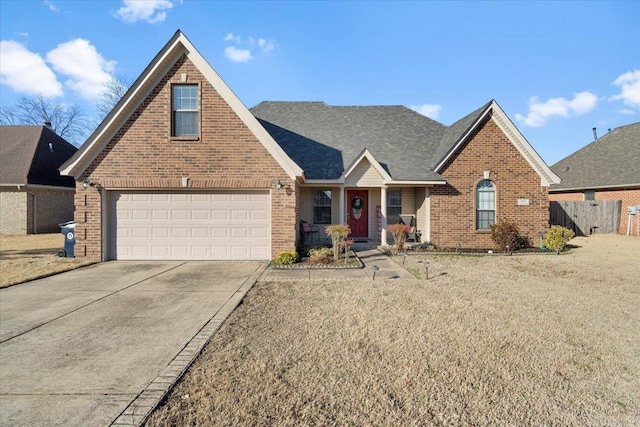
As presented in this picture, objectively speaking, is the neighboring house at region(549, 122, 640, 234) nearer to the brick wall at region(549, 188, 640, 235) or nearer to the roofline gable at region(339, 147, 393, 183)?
the brick wall at region(549, 188, 640, 235)

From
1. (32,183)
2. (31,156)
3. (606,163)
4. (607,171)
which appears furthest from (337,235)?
(606,163)

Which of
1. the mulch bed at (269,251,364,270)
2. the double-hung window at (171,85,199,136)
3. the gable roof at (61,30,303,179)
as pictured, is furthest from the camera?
the double-hung window at (171,85,199,136)

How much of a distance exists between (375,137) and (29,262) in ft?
47.5

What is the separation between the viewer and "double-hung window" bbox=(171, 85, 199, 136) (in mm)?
10703

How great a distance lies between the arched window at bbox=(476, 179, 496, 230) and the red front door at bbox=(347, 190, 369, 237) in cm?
476

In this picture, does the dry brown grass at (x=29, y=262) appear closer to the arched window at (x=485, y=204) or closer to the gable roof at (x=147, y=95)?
the gable roof at (x=147, y=95)

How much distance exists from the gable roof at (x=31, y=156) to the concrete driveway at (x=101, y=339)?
15.5m

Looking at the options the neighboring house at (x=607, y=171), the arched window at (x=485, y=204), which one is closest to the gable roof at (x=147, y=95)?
the arched window at (x=485, y=204)

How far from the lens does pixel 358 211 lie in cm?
1555

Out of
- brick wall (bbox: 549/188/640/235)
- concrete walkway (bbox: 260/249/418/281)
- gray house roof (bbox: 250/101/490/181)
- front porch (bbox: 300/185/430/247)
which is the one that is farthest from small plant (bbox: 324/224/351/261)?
brick wall (bbox: 549/188/640/235)

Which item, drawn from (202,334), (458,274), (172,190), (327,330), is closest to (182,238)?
(172,190)

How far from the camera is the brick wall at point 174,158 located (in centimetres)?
1057

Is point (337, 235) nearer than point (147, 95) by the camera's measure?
Yes

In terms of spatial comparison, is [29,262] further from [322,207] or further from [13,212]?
[13,212]
